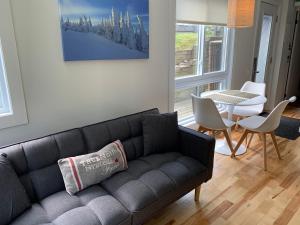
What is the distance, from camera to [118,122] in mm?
2096

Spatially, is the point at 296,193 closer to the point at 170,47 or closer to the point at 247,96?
the point at 247,96

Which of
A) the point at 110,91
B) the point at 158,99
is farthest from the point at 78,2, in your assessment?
the point at 158,99

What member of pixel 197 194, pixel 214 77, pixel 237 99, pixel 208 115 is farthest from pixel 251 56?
pixel 197 194

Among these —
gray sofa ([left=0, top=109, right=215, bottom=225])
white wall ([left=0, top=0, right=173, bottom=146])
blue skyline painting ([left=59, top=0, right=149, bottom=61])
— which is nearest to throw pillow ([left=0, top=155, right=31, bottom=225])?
gray sofa ([left=0, top=109, right=215, bottom=225])

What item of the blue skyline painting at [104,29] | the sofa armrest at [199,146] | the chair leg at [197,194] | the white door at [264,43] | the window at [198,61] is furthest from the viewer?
the white door at [264,43]

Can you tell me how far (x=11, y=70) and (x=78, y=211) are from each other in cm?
107

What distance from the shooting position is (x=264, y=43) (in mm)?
4469

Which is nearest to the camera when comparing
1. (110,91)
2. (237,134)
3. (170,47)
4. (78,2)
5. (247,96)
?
(78,2)

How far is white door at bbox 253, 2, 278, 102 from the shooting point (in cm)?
411

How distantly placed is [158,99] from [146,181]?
4.18ft

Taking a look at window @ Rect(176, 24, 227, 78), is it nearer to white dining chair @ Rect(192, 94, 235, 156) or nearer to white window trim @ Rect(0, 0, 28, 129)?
white dining chair @ Rect(192, 94, 235, 156)

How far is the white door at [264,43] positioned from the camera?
4.11m

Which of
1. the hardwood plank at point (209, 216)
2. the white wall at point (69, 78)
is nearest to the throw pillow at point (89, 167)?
the white wall at point (69, 78)

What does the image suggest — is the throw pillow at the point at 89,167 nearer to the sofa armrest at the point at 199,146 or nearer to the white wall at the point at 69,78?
the white wall at the point at 69,78
